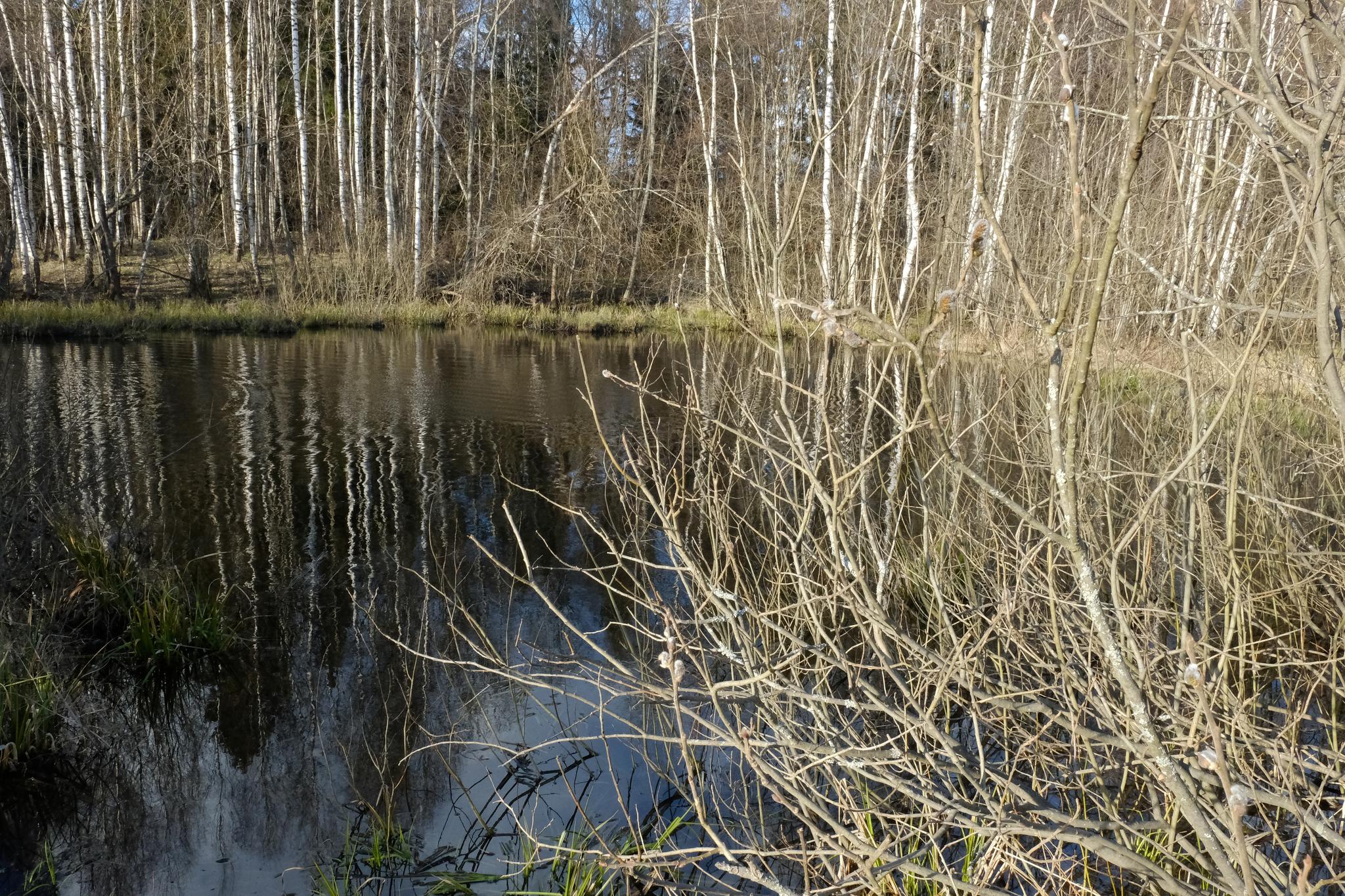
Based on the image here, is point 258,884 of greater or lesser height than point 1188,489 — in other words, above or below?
below

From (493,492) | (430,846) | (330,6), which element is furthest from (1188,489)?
(330,6)

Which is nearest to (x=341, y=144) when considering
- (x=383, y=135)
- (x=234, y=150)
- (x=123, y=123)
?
(x=383, y=135)

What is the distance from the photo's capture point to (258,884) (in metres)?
3.45

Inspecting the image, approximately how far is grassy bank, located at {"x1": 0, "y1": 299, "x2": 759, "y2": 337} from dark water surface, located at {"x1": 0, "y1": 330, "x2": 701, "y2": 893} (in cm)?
530

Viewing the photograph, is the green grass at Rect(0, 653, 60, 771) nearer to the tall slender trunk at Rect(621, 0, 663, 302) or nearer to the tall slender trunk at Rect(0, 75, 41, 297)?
the tall slender trunk at Rect(0, 75, 41, 297)

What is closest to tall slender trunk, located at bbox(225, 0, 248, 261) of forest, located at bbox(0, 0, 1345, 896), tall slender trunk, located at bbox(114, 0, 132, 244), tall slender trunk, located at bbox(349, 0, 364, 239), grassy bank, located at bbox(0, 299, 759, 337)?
tall slender trunk, located at bbox(114, 0, 132, 244)

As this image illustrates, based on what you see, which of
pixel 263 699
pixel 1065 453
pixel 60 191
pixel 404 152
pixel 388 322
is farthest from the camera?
pixel 404 152

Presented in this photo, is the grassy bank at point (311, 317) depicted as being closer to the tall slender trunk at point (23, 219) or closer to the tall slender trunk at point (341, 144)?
the tall slender trunk at point (23, 219)

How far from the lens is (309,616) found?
5.64 meters

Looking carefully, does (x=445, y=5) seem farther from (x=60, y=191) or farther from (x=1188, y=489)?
(x=1188, y=489)

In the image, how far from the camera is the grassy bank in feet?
55.6

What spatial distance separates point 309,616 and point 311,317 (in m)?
15.3

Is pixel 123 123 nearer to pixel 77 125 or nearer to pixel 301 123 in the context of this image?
pixel 77 125

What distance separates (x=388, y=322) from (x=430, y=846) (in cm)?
1791
